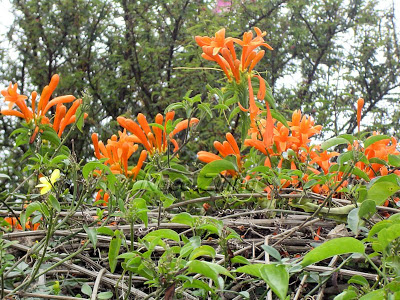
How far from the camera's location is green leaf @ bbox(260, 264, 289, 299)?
687mm

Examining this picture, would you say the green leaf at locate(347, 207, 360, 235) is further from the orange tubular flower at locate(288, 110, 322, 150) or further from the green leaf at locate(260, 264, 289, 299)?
the orange tubular flower at locate(288, 110, 322, 150)

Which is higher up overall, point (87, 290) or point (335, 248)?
point (335, 248)

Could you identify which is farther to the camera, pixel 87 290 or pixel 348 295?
pixel 87 290

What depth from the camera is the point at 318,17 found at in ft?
16.2

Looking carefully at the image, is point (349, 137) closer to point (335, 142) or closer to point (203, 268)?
point (335, 142)

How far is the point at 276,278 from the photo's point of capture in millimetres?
705

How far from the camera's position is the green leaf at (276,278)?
69 cm

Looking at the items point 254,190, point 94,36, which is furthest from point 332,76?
point 254,190

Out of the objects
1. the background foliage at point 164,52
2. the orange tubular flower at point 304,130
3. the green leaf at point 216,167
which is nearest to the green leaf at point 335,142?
the green leaf at point 216,167

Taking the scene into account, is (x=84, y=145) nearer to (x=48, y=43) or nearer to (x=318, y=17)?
(x=48, y=43)

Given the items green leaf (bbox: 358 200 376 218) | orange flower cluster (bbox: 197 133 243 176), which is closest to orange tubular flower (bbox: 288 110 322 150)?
orange flower cluster (bbox: 197 133 243 176)

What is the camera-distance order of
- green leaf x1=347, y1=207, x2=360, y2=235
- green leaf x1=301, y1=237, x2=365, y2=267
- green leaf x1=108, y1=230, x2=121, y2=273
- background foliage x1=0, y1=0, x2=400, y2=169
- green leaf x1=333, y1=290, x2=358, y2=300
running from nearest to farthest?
green leaf x1=301, y1=237, x2=365, y2=267
green leaf x1=333, y1=290, x2=358, y2=300
green leaf x1=347, y1=207, x2=360, y2=235
green leaf x1=108, y1=230, x2=121, y2=273
background foliage x1=0, y1=0, x2=400, y2=169

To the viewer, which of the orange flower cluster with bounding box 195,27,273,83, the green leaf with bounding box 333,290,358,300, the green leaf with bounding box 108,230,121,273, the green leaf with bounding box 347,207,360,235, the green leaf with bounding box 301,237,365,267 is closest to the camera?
the green leaf with bounding box 301,237,365,267

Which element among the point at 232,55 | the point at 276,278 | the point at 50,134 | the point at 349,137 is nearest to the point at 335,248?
the point at 276,278
